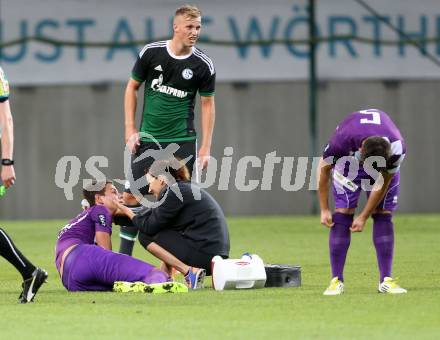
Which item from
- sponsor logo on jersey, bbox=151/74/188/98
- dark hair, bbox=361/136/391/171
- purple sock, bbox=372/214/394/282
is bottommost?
purple sock, bbox=372/214/394/282

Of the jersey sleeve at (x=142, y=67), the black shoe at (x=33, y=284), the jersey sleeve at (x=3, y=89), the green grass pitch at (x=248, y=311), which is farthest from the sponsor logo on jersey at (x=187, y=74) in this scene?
the black shoe at (x=33, y=284)

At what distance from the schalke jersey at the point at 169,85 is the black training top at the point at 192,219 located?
102 centimetres

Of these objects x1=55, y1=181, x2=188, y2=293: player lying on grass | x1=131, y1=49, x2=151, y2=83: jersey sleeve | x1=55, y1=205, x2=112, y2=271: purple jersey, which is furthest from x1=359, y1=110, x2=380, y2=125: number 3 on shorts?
x1=131, y1=49, x2=151, y2=83: jersey sleeve

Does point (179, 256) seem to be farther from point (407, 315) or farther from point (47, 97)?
point (47, 97)

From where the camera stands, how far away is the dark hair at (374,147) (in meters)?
8.48

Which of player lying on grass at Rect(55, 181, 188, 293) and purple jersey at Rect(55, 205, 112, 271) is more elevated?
purple jersey at Rect(55, 205, 112, 271)

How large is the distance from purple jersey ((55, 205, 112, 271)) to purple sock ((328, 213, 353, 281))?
1713 mm

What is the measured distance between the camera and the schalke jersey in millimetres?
10930

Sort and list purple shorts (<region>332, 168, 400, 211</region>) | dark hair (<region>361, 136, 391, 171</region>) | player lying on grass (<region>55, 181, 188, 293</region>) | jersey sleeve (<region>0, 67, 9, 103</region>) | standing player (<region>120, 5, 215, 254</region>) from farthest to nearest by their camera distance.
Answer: standing player (<region>120, 5, 215, 254</region>) → player lying on grass (<region>55, 181, 188, 293</region>) → purple shorts (<region>332, 168, 400, 211</region>) → jersey sleeve (<region>0, 67, 9, 103</region>) → dark hair (<region>361, 136, 391, 171</region>)

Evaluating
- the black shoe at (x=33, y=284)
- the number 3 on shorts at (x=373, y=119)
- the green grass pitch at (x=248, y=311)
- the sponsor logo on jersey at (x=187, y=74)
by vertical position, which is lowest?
the green grass pitch at (x=248, y=311)

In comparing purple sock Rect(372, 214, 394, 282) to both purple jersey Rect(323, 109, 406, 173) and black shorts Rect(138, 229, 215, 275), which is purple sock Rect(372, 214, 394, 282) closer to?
purple jersey Rect(323, 109, 406, 173)

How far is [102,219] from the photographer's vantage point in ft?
32.6

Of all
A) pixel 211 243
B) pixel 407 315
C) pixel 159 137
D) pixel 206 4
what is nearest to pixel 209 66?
pixel 159 137

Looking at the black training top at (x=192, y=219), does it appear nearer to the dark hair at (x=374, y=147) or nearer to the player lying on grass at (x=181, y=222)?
the player lying on grass at (x=181, y=222)
